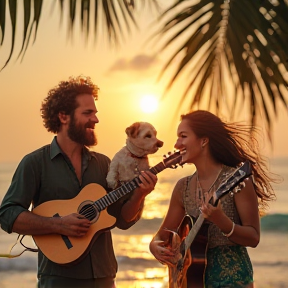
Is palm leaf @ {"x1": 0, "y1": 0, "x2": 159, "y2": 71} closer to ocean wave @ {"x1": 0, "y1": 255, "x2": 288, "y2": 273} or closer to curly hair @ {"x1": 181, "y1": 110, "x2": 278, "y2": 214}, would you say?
curly hair @ {"x1": 181, "y1": 110, "x2": 278, "y2": 214}

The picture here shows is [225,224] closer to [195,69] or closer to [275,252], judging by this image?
[195,69]

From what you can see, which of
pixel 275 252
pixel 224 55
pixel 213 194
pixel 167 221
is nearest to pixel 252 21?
pixel 224 55

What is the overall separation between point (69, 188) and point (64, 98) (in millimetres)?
491

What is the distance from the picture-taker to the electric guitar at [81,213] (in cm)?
467

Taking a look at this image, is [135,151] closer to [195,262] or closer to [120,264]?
[195,262]

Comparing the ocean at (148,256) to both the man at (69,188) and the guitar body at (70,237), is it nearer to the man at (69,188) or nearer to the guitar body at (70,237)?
the man at (69,188)

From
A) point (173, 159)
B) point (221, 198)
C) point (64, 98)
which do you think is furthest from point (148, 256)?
point (221, 198)

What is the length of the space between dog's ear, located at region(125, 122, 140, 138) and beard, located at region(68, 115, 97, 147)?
241mm

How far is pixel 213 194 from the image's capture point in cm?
398

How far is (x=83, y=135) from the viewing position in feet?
15.6

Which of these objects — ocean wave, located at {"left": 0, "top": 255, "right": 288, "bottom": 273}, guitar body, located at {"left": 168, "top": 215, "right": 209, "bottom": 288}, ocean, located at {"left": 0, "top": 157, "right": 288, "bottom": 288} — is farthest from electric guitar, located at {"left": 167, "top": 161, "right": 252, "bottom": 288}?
ocean wave, located at {"left": 0, "top": 255, "right": 288, "bottom": 273}

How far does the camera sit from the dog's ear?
458 cm

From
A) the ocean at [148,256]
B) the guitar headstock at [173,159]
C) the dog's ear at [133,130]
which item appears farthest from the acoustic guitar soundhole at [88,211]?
the ocean at [148,256]

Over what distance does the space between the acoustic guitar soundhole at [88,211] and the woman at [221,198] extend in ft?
1.40
